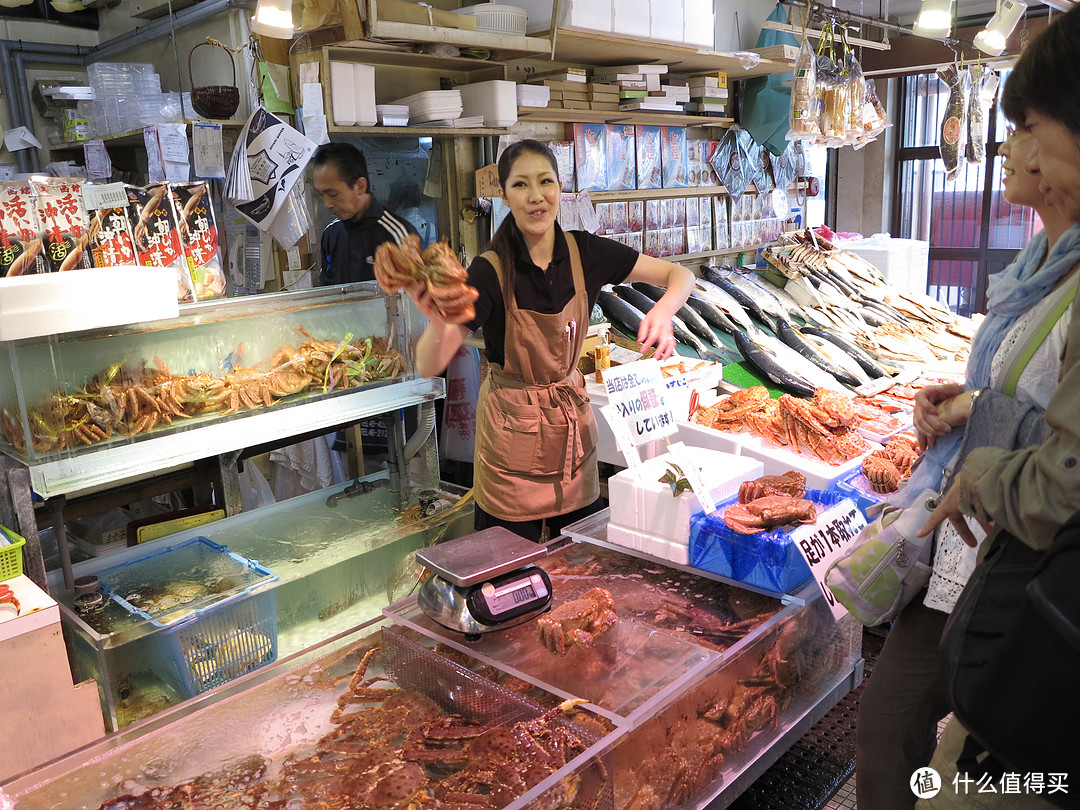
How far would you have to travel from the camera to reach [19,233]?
2582 mm

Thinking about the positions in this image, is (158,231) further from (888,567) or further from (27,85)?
(27,85)

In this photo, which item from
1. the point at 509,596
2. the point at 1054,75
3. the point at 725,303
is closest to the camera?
the point at 1054,75

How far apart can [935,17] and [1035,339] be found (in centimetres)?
Result: 388

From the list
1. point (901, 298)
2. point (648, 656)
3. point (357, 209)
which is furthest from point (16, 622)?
point (901, 298)

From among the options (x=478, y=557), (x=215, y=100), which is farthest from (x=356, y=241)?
(x=478, y=557)

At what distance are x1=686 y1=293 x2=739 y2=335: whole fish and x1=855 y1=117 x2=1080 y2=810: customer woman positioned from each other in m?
3.01

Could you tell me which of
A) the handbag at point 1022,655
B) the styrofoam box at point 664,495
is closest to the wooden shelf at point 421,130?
the styrofoam box at point 664,495

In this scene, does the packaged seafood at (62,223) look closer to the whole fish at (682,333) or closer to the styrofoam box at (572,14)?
the styrofoam box at (572,14)

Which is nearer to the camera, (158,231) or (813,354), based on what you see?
(158,231)

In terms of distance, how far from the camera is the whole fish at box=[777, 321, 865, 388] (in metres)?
4.49

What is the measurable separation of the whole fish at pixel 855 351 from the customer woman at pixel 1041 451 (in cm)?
333

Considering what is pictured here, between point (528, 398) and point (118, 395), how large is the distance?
1.30 meters

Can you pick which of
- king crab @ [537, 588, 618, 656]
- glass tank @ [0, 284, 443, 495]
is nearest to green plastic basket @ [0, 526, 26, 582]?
glass tank @ [0, 284, 443, 495]

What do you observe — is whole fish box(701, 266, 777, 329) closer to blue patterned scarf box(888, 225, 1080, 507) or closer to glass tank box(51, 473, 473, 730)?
glass tank box(51, 473, 473, 730)
